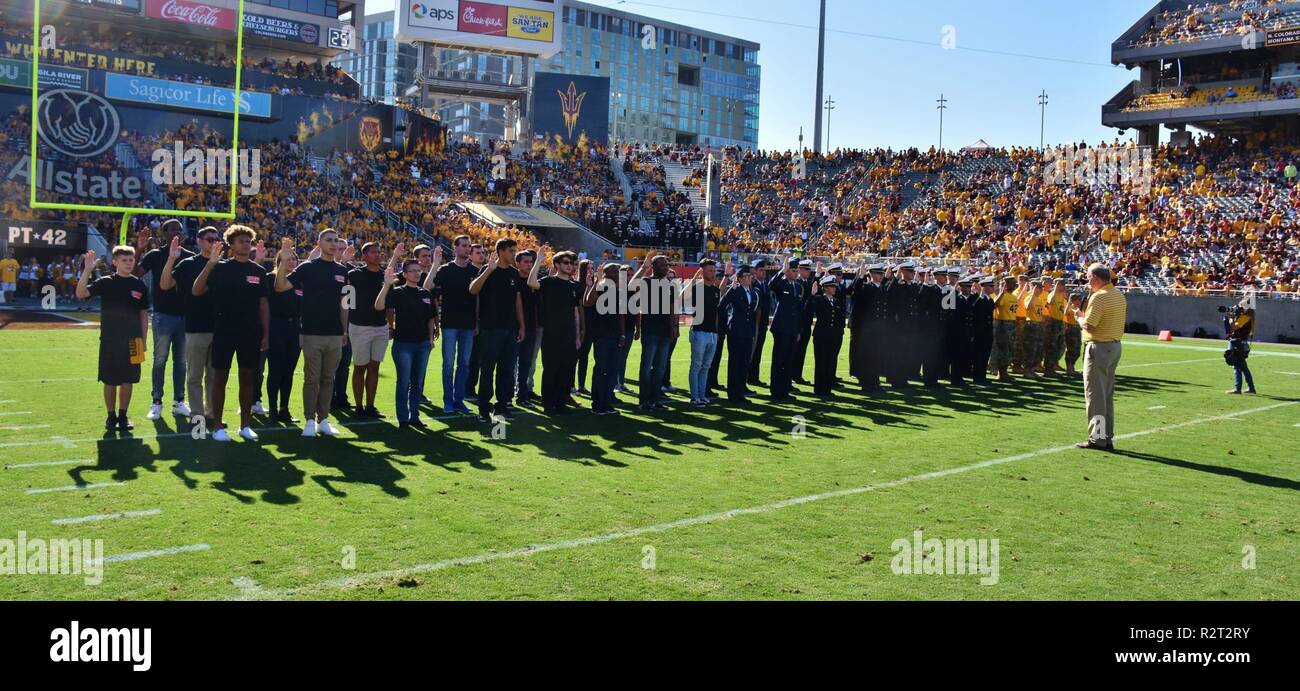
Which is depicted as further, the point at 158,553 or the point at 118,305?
the point at 118,305

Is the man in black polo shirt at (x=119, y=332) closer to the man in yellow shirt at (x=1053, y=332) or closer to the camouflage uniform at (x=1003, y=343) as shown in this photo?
the camouflage uniform at (x=1003, y=343)

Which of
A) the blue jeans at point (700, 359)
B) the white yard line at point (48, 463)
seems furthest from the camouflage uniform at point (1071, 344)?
the white yard line at point (48, 463)

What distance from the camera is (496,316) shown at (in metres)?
10.5

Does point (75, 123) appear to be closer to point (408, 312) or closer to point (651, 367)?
point (408, 312)

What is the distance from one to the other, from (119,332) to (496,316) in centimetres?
346

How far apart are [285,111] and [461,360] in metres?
31.8

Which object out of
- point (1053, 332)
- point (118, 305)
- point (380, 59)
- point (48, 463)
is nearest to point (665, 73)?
point (380, 59)

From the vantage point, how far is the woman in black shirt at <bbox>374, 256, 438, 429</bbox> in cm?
1014

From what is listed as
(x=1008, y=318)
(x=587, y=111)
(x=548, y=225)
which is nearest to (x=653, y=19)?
(x=587, y=111)

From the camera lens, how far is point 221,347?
344 inches

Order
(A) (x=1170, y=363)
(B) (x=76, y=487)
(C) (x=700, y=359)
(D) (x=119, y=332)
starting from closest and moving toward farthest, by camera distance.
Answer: (B) (x=76, y=487) → (D) (x=119, y=332) → (C) (x=700, y=359) → (A) (x=1170, y=363)

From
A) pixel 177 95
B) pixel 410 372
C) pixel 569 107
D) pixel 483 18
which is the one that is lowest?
pixel 410 372

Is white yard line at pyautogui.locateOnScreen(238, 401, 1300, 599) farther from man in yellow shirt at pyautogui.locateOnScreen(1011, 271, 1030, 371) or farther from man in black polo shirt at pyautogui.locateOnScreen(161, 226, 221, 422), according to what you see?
man in yellow shirt at pyautogui.locateOnScreen(1011, 271, 1030, 371)
